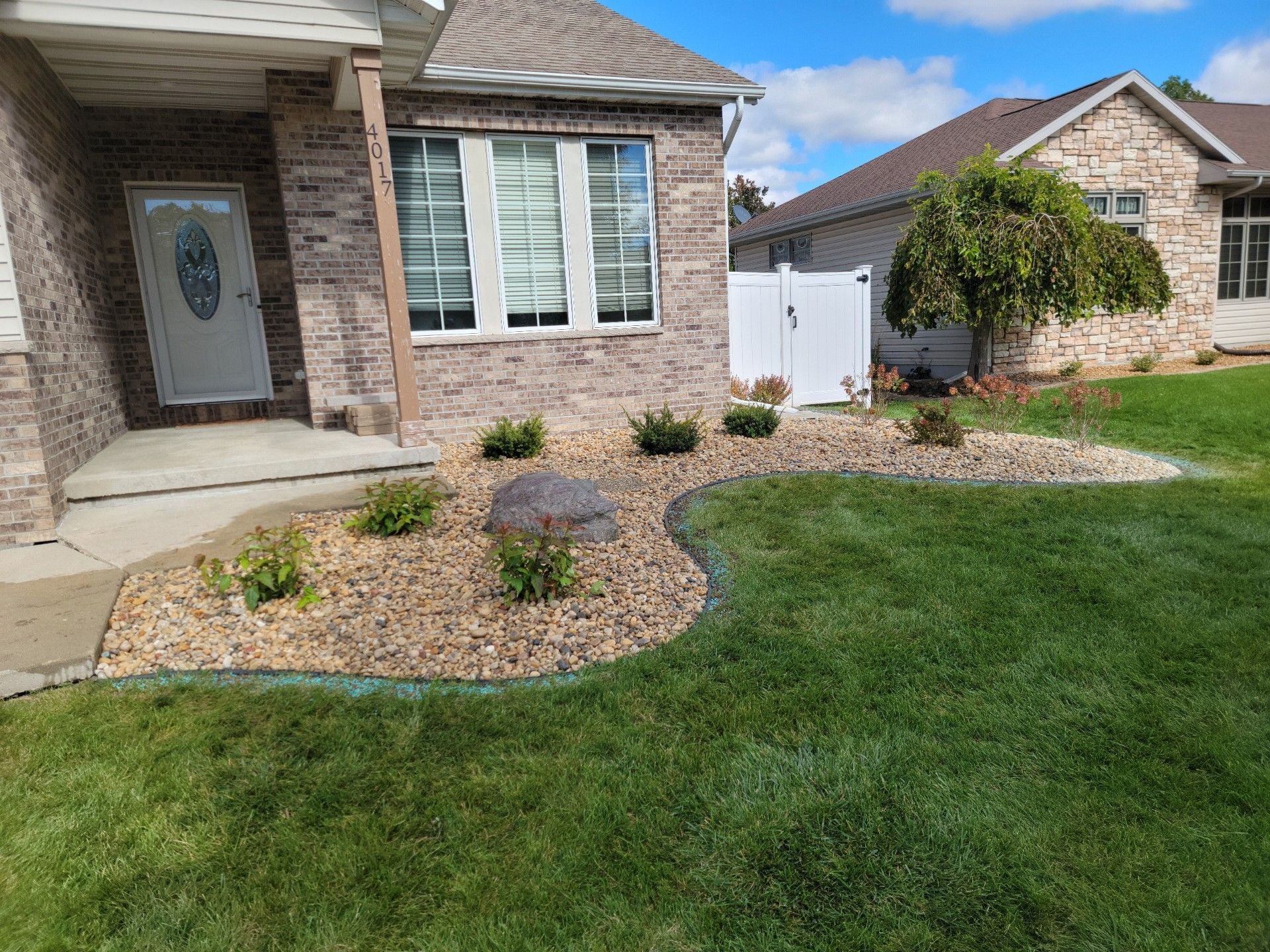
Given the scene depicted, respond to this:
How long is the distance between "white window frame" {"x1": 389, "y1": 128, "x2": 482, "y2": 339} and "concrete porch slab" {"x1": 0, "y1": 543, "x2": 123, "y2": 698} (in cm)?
378

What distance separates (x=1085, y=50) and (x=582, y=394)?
108 feet

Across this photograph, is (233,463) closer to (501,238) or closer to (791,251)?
(501,238)

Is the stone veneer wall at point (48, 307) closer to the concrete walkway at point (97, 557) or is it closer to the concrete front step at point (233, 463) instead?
the concrete front step at point (233, 463)

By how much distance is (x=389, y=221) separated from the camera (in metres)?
5.87

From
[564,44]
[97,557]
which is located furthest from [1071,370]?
[97,557]

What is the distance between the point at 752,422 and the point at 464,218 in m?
3.44

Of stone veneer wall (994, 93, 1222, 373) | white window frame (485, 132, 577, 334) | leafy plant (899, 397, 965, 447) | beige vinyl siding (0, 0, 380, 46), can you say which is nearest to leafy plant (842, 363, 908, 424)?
leafy plant (899, 397, 965, 447)

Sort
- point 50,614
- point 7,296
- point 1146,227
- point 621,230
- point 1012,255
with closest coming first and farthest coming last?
1. point 50,614
2. point 7,296
3. point 621,230
4. point 1012,255
5. point 1146,227

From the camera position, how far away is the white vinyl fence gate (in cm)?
992

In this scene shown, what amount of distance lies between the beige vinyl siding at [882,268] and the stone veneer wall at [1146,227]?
2.76 ft

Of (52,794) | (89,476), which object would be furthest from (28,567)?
(52,794)

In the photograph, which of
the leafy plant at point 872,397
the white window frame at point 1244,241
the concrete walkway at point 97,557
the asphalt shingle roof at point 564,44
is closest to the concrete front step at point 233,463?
the concrete walkway at point 97,557

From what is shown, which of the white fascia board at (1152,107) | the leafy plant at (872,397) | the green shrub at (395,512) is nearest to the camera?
the green shrub at (395,512)

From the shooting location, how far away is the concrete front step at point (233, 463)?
516 centimetres
